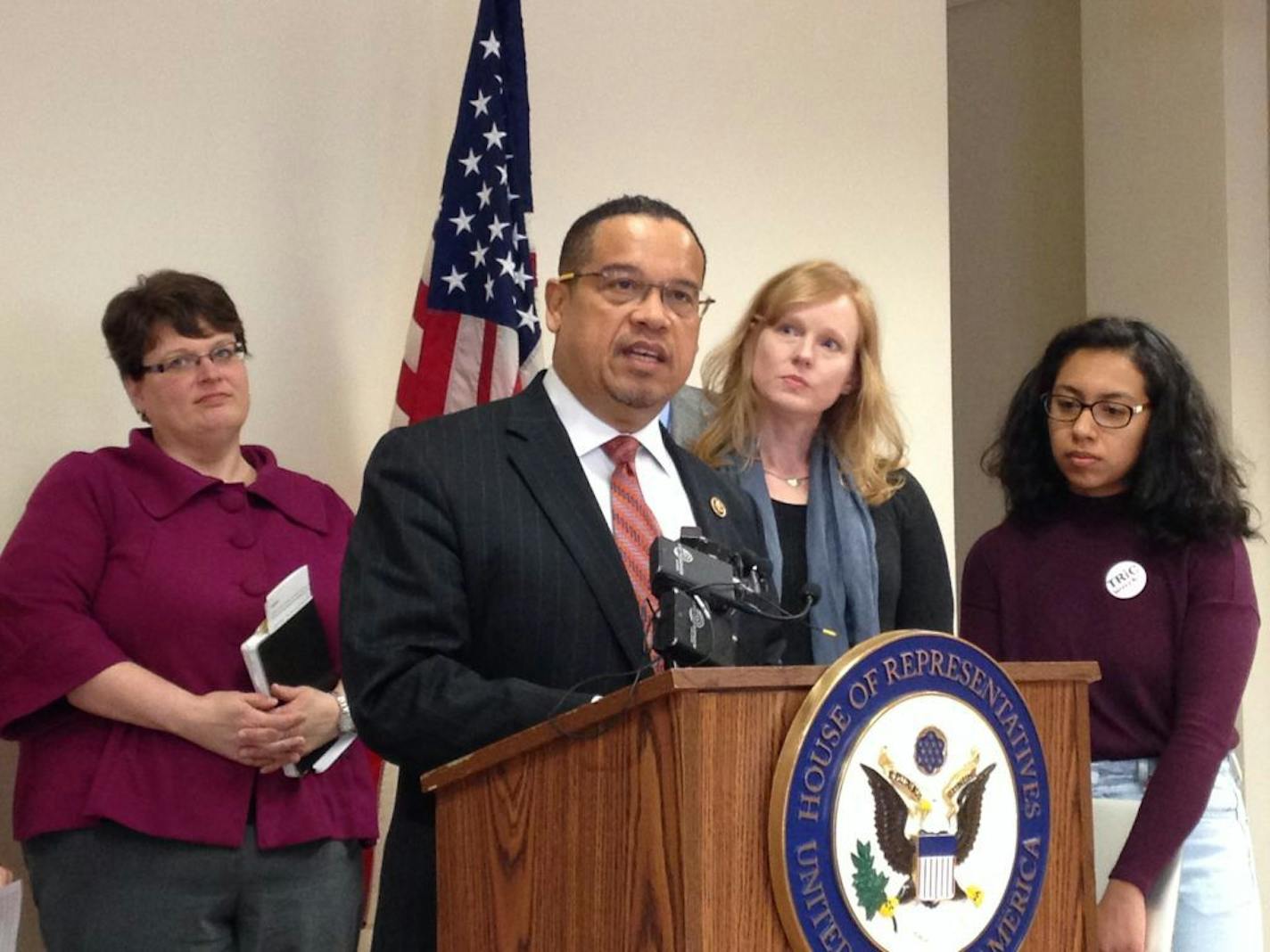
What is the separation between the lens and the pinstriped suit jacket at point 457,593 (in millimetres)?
1835

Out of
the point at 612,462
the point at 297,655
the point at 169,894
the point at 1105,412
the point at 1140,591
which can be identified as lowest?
the point at 169,894

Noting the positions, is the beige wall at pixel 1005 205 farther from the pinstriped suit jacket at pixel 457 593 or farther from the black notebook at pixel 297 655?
the pinstriped suit jacket at pixel 457 593

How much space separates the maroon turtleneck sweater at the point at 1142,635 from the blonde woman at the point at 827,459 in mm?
145

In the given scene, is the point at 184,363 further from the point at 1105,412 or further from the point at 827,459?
the point at 1105,412

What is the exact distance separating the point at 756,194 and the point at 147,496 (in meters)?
2.22

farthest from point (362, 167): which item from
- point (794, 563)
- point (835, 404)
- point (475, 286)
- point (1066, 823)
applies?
point (1066, 823)

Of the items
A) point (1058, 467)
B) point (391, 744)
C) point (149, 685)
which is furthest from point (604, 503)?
point (1058, 467)

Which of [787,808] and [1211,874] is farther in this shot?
[1211,874]

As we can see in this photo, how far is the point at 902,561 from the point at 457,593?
136 centimetres

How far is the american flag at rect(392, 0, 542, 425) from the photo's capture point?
12.2ft

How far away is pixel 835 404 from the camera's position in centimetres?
308

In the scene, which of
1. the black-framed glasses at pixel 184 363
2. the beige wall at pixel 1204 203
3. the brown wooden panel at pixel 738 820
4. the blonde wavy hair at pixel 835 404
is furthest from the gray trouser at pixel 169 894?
the beige wall at pixel 1204 203

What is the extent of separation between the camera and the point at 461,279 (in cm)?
371

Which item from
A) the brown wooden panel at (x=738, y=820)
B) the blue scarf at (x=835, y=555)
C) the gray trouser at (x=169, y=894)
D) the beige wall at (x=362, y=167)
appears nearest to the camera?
the brown wooden panel at (x=738, y=820)
